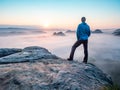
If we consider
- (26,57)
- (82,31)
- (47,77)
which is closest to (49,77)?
(47,77)

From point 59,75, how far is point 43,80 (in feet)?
2.78

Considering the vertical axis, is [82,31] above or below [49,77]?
above

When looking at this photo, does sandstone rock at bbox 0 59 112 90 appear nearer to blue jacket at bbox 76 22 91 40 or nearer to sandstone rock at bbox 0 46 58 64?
sandstone rock at bbox 0 46 58 64

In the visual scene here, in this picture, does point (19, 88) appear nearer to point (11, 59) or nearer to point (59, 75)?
point (59, 75)

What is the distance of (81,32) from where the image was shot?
1628cm

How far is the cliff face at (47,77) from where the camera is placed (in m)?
10.5

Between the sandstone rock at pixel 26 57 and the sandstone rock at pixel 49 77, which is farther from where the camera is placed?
the sandstone rock at pixel 26 57

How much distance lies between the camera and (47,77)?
1135cm

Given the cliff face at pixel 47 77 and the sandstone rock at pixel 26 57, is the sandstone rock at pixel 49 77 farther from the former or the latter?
the sandstone rock at pixel 26 57

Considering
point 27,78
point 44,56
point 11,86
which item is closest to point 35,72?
point 27,78

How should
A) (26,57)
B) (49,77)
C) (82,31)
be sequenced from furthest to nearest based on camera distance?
1. (82,31)
2. (26,57)
3. (49,77)

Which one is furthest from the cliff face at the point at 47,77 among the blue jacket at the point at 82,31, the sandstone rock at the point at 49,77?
the blue jacket at the point at 82,31

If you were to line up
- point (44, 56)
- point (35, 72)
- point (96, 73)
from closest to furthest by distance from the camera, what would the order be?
point (35, 72)
point (96, 73)
point (44, 56)

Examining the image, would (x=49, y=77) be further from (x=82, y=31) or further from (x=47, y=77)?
(x=82, y=31)
